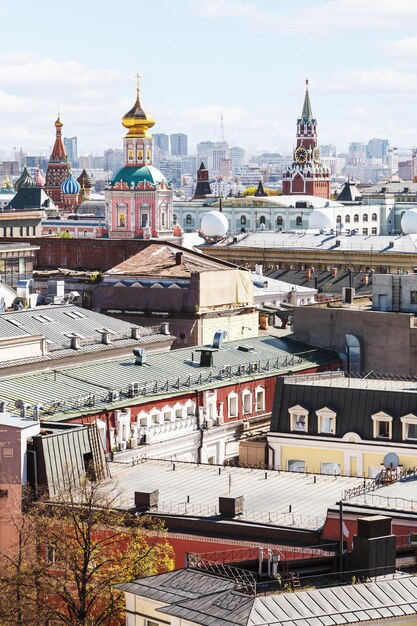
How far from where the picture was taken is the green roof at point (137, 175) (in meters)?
122

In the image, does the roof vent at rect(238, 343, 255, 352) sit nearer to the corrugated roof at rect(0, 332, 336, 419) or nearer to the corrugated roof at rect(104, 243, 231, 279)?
the corrugated roof at rect(0, 332, 336, 419)

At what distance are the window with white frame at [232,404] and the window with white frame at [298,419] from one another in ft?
16.0

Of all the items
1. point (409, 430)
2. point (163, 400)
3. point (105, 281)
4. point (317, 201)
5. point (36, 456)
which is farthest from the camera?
point (317, 201)

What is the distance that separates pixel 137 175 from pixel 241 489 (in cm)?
8583

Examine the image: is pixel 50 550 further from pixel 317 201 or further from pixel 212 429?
pixel 317 201

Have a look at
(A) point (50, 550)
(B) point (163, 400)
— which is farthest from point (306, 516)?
(B) point (163, 400)

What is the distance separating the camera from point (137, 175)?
122 m

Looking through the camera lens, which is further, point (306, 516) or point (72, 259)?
point (72, 259)

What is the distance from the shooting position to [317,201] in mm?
160125

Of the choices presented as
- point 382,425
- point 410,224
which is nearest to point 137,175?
point 410,224

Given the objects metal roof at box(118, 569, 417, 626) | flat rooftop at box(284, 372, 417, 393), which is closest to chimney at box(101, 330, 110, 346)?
flat rooftop at box(284, 372, 417, 393)


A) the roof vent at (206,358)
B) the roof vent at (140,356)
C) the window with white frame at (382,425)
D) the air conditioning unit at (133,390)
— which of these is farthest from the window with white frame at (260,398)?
the window with white frame at (382,425)

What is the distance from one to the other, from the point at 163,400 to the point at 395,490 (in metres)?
13.4

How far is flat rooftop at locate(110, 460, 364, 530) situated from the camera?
3522 cm
